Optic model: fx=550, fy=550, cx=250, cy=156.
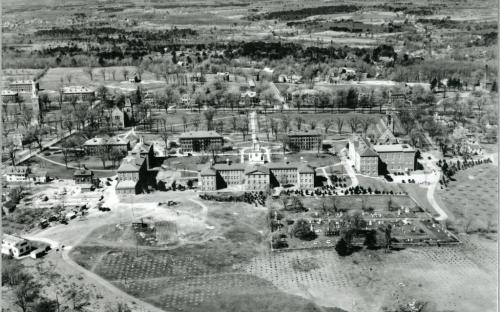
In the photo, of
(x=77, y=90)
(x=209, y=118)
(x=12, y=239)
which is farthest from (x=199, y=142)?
(x=77, y=90)

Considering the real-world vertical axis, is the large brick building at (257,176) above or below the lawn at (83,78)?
below

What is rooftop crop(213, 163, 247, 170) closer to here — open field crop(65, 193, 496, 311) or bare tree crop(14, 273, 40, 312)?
open field crop(65, 193, 496, 311)

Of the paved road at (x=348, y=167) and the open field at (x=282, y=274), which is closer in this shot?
the open field at (x=282, y=274)

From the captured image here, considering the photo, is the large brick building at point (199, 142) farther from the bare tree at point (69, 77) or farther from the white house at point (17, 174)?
the bare tree at point (69, 77)

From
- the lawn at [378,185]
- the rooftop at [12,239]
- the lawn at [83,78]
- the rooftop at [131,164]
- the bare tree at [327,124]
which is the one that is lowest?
the rooftop at [12,239]

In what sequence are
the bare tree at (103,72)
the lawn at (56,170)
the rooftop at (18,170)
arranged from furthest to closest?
the bare tree at (103,72) < the lawn at (56,170) < the rooftop at (18,170)

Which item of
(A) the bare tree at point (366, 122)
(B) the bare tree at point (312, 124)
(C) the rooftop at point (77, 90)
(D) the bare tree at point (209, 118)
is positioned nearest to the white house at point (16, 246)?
(D) the bare tree at point (209, 118)
